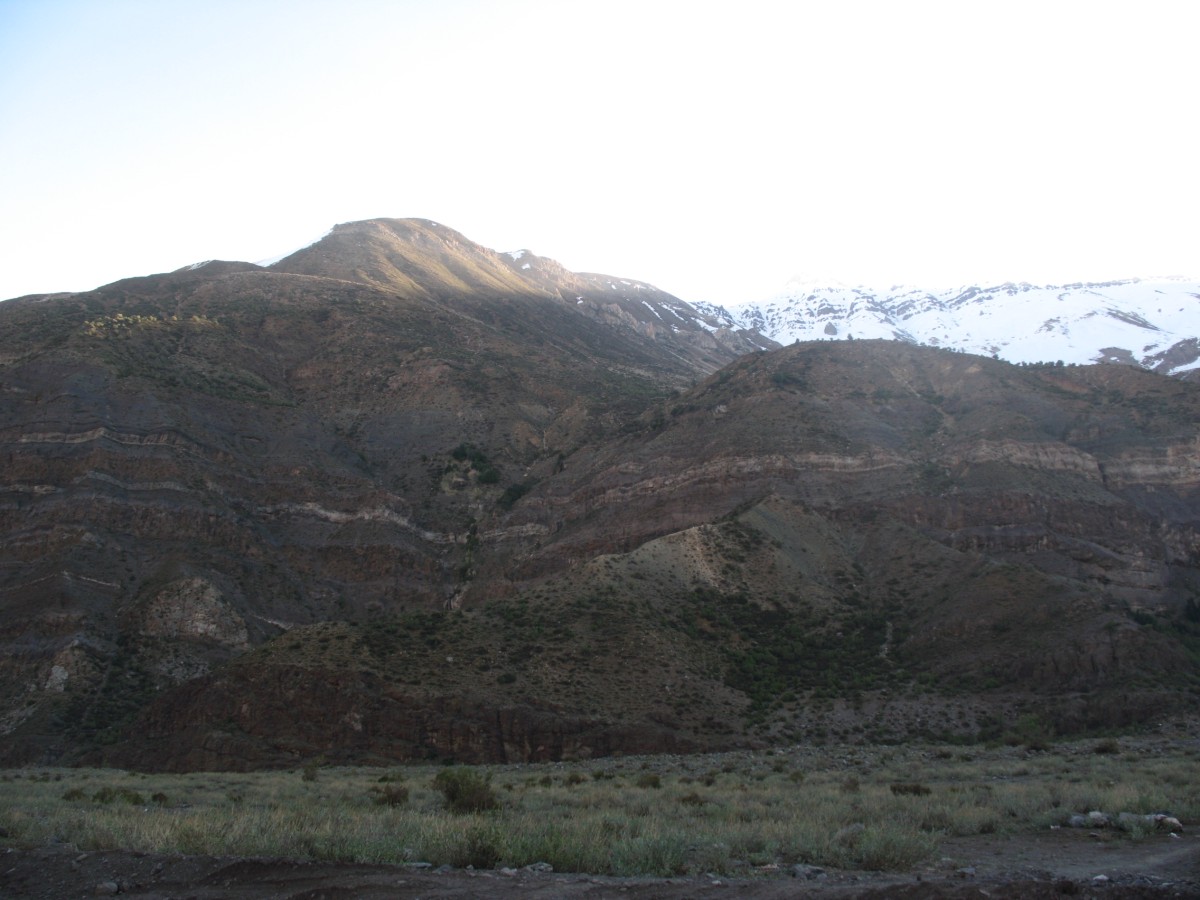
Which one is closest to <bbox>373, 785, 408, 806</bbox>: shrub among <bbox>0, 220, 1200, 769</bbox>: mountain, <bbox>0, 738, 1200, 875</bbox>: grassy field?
<bbox>0, 738, 1200, 875</bbox>: grassy field

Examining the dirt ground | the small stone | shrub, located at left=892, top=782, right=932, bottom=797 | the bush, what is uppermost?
the dirt ground

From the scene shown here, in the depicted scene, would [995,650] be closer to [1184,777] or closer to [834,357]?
[1184,777]

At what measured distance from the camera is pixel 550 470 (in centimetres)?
7388

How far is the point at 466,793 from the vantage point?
17.2 m

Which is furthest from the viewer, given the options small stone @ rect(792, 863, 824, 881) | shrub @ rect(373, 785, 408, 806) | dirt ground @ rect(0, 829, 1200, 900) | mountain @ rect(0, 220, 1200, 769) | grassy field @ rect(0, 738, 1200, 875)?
mountain @ rect(0, 220, 1200, 769)

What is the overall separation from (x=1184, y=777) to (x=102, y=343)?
75982 mm

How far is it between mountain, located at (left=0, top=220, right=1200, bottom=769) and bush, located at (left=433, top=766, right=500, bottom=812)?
14614mm

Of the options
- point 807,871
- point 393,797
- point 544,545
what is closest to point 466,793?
point 393,797

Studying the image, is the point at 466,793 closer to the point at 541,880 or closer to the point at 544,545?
the point at 541,880

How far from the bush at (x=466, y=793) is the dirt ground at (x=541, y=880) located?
6.80 meters

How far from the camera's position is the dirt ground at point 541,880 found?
832cm

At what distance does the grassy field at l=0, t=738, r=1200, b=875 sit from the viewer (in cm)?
1036

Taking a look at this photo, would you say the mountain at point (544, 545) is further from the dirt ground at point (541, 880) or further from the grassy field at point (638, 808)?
the dirt ground at point (541, 880)

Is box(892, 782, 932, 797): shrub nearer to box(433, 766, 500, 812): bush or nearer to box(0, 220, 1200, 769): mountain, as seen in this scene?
box(433, 766, 500, 812): bush
